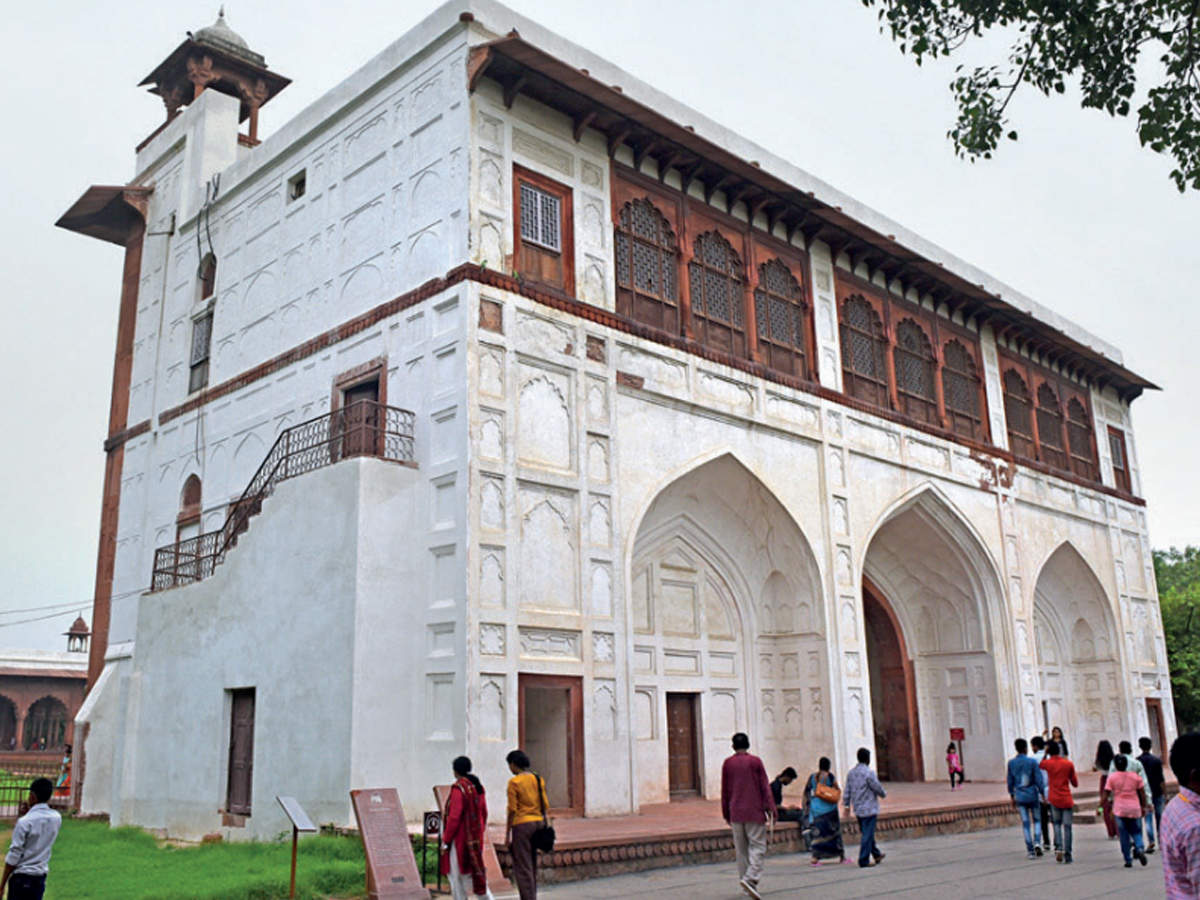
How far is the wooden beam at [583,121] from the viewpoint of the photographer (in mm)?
14086

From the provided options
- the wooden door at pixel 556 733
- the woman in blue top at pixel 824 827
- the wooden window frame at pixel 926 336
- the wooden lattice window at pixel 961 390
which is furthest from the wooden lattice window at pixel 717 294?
the woman in blue top at pixel 824 827

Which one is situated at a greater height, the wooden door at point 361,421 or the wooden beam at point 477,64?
the wooden beam at point 477,64

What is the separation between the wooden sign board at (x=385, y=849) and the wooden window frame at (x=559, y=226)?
21.1ft

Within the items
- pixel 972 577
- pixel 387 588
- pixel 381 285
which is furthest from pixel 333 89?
pixel 972 577

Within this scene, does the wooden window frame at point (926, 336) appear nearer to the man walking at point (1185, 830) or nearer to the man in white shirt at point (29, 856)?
the man in white shirt at point (29, 856)

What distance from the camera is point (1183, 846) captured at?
3.72 metres

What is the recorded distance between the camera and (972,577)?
65.6ft

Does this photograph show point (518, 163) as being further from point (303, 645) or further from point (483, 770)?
point (483, 770)

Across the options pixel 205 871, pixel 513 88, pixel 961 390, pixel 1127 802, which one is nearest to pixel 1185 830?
pixel 1127 802

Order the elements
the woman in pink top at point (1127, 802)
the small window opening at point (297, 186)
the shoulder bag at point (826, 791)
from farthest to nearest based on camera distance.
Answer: the small window opening at point (297, 186), the shoulder bag at point (826, 791), the woman in pink top at point (1127, 802)

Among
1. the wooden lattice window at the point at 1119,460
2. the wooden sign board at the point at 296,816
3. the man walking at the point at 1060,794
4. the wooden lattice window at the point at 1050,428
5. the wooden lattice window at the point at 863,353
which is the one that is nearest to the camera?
the wooden sign board at the point at 296,816

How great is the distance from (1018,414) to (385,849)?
16948 millimetres

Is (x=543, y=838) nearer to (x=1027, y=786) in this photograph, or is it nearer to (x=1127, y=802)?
(x=1027, y=786)

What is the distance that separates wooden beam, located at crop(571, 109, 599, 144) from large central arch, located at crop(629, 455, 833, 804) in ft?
15.3
